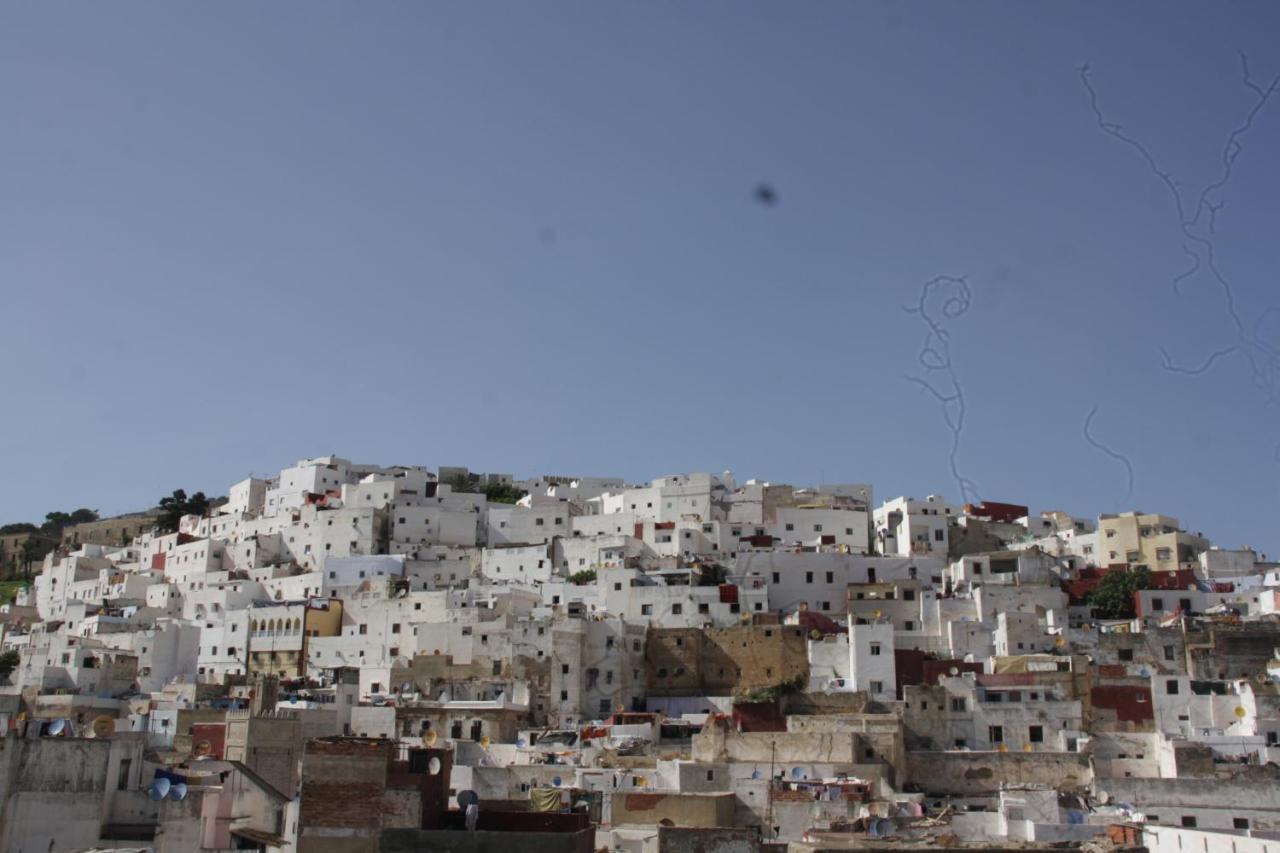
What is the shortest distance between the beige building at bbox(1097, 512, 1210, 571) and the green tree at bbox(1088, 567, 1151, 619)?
5163 millimetres

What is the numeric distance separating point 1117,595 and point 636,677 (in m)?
17.5

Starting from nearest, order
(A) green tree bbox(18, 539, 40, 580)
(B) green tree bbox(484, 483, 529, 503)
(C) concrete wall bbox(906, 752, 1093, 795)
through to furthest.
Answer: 1. (C) concrete wall bbox(906, 752, 1093, 795)
2. (B) green tree bbox(484, 483, 529, 503)
3. (A) green tree bbox(18, 539, 40, 580)

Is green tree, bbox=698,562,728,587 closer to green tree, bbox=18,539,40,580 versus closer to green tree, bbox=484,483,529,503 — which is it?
green tree, bbox=484,483,529,503

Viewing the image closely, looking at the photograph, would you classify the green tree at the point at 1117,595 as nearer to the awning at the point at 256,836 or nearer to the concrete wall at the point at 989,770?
the concrete wall at the point at 989,770

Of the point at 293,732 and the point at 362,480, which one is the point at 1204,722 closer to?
the point at 293,732

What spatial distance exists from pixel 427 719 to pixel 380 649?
32.8ft

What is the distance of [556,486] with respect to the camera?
73.6 meters

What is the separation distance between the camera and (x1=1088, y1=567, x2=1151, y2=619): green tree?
Result: 50.2 m

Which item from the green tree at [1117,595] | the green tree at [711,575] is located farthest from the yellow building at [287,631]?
the green tree at [1117,595]

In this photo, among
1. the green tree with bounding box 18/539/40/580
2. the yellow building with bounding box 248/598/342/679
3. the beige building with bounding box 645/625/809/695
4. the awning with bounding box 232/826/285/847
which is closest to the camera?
the awning with bounding box 232/826/285/847

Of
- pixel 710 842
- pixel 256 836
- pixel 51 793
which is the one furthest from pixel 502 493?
pixel 710 842

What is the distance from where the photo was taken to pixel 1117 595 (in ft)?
166

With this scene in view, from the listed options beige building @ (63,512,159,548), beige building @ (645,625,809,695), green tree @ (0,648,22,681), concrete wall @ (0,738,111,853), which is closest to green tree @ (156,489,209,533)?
beige building @ (63,512,159,548)

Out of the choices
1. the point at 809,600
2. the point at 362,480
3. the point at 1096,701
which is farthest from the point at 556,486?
the point at 1096,701
